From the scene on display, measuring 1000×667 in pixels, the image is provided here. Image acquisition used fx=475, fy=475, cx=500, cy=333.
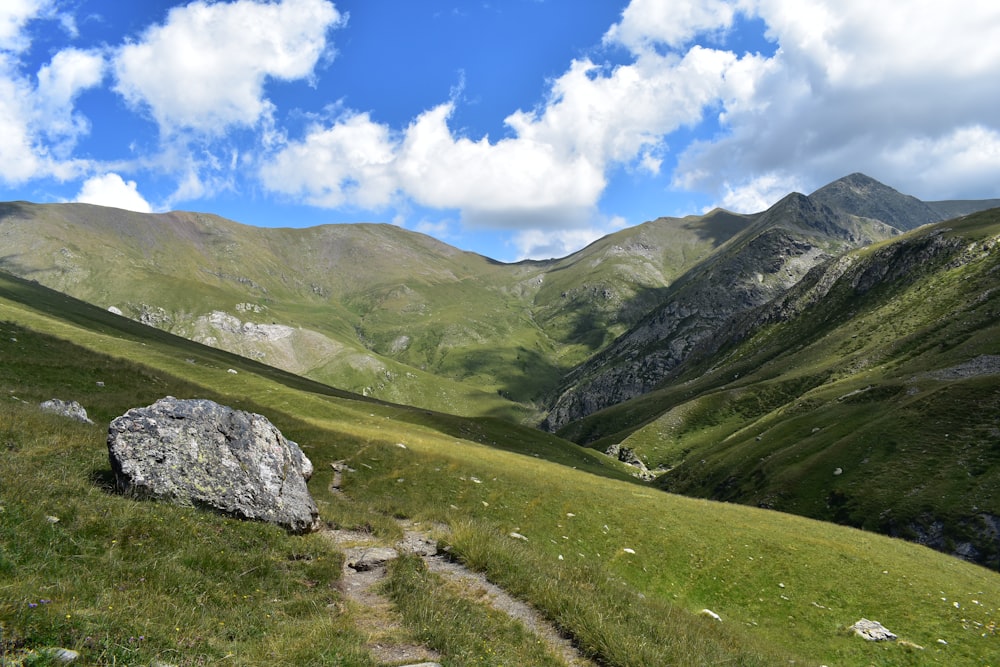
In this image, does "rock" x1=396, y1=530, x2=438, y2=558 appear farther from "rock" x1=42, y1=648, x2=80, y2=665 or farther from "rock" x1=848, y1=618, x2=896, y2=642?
"rock" x1=848, y1=618, x2=896, y2=642

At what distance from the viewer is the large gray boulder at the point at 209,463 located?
50.4ft

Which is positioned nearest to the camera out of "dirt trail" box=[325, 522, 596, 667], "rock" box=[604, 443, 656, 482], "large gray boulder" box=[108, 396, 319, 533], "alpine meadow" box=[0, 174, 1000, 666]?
"alpine meadow" box=[0, 174, 1000, 666]

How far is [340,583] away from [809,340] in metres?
154

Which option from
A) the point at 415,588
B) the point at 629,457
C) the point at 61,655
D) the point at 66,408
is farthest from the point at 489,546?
the point at 629,457

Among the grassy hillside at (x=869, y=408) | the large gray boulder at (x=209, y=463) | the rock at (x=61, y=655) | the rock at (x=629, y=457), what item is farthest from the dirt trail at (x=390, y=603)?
the rock at (x=629, y=457)

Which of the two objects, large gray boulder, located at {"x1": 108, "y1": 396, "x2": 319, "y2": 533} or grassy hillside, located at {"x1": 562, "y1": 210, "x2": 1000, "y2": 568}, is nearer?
large gray boulder, located at {"x1": 108, "y1": 396, "x2": 319, "y2": 533}

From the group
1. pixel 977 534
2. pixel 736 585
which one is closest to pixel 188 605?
pixel 736 585

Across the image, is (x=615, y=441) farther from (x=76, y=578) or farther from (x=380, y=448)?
(x=76, y=578)

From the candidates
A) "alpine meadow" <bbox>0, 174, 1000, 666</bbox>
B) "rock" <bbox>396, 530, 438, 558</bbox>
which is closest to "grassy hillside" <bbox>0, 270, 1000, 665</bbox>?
"alpine meadow" <bbox>0, 174, 1000, 666</bbox>

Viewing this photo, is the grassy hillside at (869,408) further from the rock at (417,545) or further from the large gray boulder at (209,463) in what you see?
the large gray boulder at (209,463)

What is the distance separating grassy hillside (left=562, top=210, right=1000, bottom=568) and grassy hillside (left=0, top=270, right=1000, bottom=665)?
15.8 metres

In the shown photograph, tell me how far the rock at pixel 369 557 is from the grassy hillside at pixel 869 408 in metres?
46.9

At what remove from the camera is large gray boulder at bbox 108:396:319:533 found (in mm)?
15359

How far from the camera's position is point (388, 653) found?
32.5 feet
